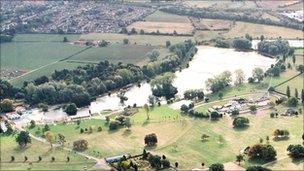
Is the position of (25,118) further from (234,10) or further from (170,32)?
(234,10)

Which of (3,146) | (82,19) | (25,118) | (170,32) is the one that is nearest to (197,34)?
(170,32)

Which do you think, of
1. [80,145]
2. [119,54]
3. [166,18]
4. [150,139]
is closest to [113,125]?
[80,145]

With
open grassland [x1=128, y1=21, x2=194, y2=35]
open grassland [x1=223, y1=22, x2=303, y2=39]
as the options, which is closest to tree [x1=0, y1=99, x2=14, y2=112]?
open grassland [x1=128, y1=21, x2=194, y2=35]

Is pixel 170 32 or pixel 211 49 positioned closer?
pixel 211 49

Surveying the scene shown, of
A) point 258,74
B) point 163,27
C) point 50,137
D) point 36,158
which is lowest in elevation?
point 36,158

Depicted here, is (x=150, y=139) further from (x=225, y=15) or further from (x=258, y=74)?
(x=225, y=15)

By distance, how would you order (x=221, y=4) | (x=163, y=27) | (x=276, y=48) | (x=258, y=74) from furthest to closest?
1. (x=221, y=4)
2. (x=163, y=27)
3. (x=276, y=48)
4. (x=258, y=74)
